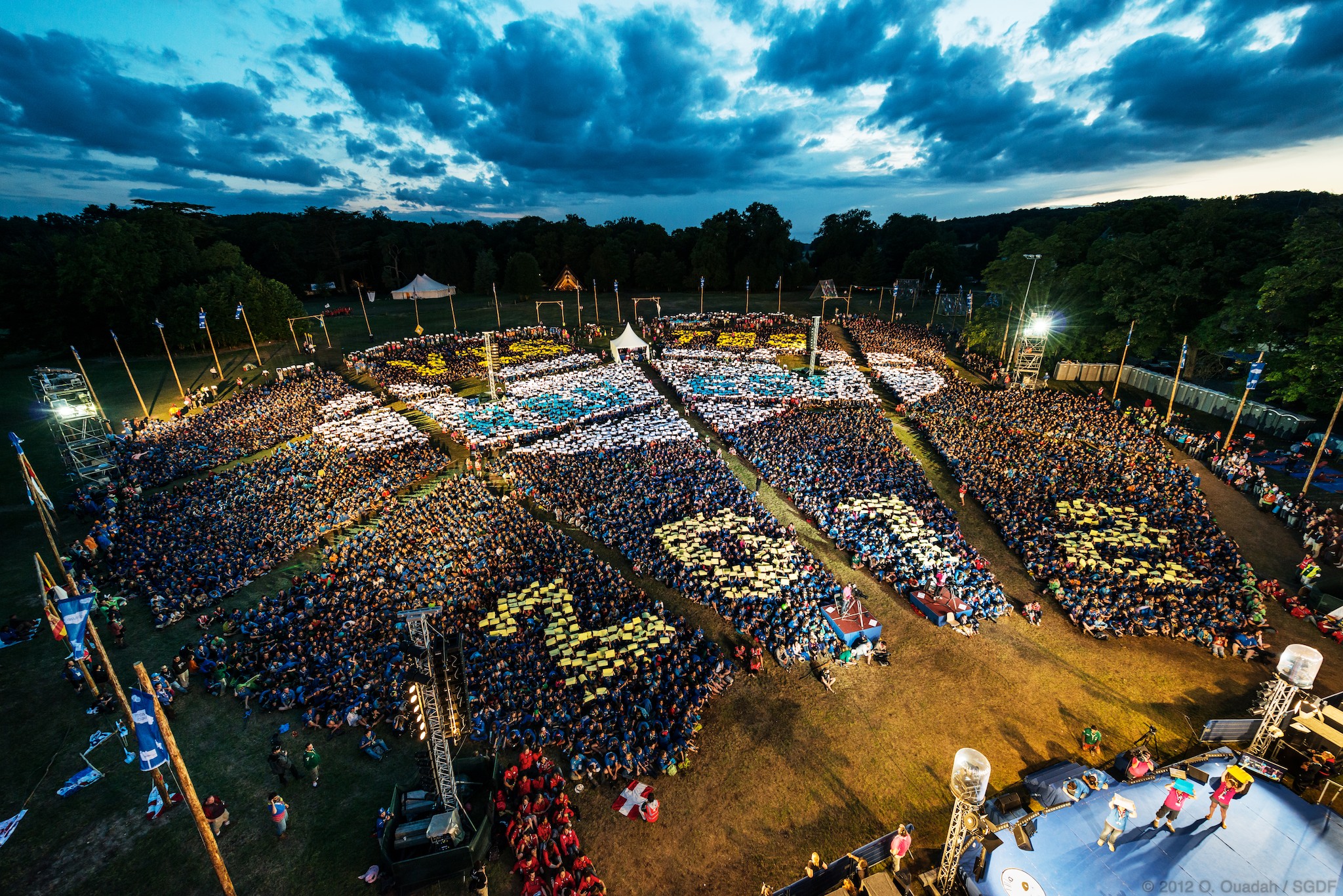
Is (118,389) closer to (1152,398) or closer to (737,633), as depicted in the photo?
(737,633)

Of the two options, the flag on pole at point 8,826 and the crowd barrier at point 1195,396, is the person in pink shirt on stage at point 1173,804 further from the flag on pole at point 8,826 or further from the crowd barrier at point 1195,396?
the crowd barrier at point 1195,396

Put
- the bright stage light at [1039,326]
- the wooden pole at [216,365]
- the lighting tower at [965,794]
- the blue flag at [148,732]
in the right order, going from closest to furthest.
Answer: the lighting tower at [965,794], the blue flag at [148,732], the bright stage light at [1039,326], the wooden pole at [216,365]

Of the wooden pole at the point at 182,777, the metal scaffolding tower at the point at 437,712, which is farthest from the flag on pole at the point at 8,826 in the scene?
the metal scaffolding tower at the point at 437,712

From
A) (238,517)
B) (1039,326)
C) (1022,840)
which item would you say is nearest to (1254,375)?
(1039,326)

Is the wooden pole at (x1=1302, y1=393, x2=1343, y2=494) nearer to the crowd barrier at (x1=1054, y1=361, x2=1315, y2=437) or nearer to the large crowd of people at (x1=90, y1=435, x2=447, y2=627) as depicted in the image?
the crowd barrier at (x1=1054, y1=361, x2=1315, y2=437)

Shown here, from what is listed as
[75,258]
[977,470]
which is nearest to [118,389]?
[75,258]

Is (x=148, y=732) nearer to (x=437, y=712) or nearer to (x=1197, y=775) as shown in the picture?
(x=437, y=712)
